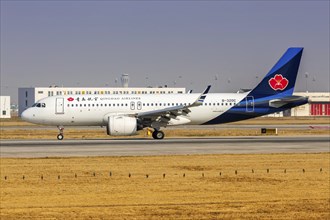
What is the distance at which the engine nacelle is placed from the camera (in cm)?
5116

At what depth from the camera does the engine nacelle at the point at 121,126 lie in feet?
168

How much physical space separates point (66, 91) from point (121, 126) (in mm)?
115441

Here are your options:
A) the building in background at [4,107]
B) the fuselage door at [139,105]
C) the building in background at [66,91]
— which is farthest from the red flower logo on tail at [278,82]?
the building in background at [4,107]

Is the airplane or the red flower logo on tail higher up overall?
the red flower logo on tail

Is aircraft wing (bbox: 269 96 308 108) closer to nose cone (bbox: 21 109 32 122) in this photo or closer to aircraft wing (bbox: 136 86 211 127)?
aircraft wing (bbox: 136 86 211 127)

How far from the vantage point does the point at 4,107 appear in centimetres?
16462

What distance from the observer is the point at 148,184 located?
84.6 ft

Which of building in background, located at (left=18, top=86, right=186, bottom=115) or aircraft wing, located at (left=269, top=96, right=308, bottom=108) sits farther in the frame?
building in background, located at (left=18, top=86, right=186, bottom=115)

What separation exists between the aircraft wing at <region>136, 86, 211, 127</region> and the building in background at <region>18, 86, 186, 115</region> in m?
97.4

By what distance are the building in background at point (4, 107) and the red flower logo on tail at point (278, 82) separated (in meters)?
118

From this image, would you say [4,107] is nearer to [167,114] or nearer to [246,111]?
[167,114]

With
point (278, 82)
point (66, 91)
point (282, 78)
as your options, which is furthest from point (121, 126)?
point (66, 91)

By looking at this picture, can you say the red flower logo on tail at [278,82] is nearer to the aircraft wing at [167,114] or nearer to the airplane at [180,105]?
the airplane at [180,105]

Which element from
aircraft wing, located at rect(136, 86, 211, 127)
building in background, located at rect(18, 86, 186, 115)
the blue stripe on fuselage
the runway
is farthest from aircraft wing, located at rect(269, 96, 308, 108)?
building in background, located at rect(18, 86, 186, 115)
